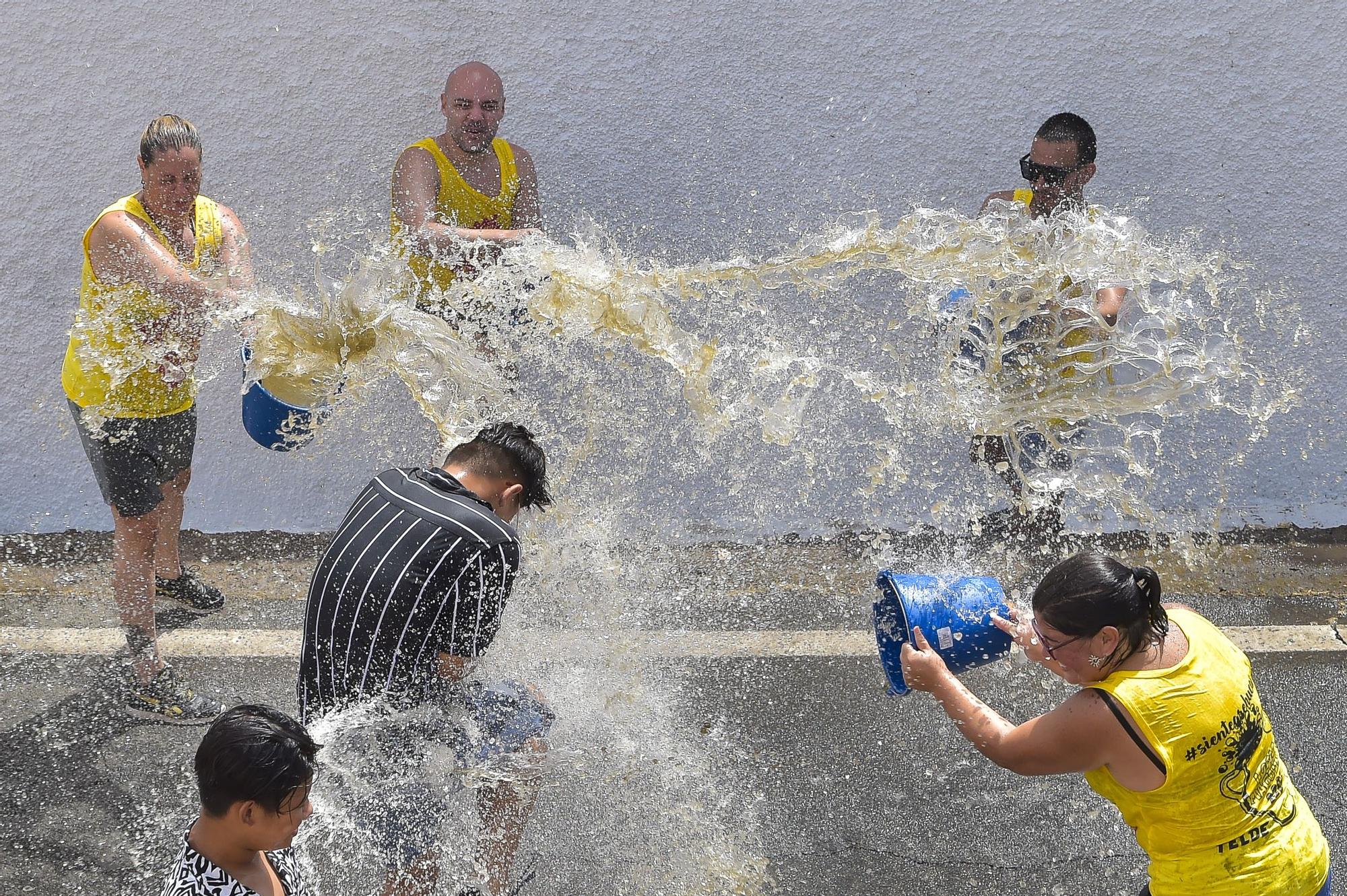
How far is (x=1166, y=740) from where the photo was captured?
2084mm

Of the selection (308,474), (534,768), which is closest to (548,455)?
(308,474)

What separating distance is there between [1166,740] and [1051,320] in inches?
90.9

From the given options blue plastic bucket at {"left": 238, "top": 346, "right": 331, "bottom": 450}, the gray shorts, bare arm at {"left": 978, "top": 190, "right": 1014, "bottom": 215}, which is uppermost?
bare arm at {"left": 978, "top": 190, "right": 1014, "bottom": 215}

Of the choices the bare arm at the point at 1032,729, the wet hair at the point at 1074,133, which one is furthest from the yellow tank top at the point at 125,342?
→ the wet hair at the point at 1074,133

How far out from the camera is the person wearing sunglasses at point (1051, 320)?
4.09 metres

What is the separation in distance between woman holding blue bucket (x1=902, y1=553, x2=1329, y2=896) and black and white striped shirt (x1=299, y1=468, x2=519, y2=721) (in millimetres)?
1161

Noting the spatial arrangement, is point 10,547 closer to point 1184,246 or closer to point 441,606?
point 441,606

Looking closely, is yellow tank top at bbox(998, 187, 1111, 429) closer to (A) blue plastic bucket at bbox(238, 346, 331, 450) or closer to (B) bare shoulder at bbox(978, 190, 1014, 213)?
(B) bare shoulder at bbox(978, 190, 1014, 213)

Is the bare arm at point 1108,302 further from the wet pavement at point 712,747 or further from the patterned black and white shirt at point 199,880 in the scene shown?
the patterned black and white shirt at point 199,880

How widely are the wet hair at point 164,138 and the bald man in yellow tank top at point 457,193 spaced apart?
→ 831mm

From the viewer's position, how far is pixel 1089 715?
7.00 feet

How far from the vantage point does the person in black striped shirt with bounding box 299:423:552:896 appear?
94.7 inches

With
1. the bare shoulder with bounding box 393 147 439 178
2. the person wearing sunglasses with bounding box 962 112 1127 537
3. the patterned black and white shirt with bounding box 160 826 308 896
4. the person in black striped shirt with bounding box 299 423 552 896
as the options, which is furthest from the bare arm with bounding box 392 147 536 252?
the patterned black and white shirt with bounding box 160 826 308 896

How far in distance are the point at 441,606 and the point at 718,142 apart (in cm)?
282
